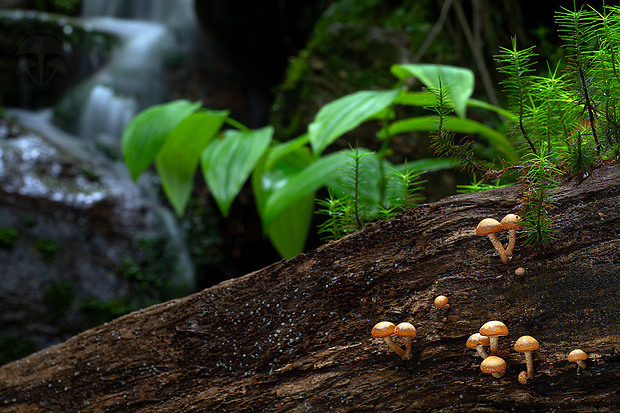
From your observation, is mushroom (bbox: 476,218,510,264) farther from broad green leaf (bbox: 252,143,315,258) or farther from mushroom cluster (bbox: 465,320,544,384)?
broad green leaf (bbox: 252,143,315,258)

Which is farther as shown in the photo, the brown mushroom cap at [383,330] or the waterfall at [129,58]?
the waterfall at [129,58]

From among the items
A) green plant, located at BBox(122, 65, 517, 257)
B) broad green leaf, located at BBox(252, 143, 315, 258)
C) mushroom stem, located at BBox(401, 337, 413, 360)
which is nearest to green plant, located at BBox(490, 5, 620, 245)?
mushroom stem, located at BBox(401, 337, 413, 360)

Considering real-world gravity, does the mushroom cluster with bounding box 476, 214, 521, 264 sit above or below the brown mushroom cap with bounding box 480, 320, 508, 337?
above

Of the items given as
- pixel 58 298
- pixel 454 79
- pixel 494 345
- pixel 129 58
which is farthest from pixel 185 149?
pixel 129 58

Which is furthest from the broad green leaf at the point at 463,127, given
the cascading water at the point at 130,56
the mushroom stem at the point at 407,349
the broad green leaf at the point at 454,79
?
the cascading water at the point at 130,56

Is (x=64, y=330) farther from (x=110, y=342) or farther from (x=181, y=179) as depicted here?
(x=110, y=342)

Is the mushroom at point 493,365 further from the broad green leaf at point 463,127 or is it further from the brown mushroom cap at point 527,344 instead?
the broad green leaf at point 463,127

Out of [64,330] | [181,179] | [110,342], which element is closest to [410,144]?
[181,179]
